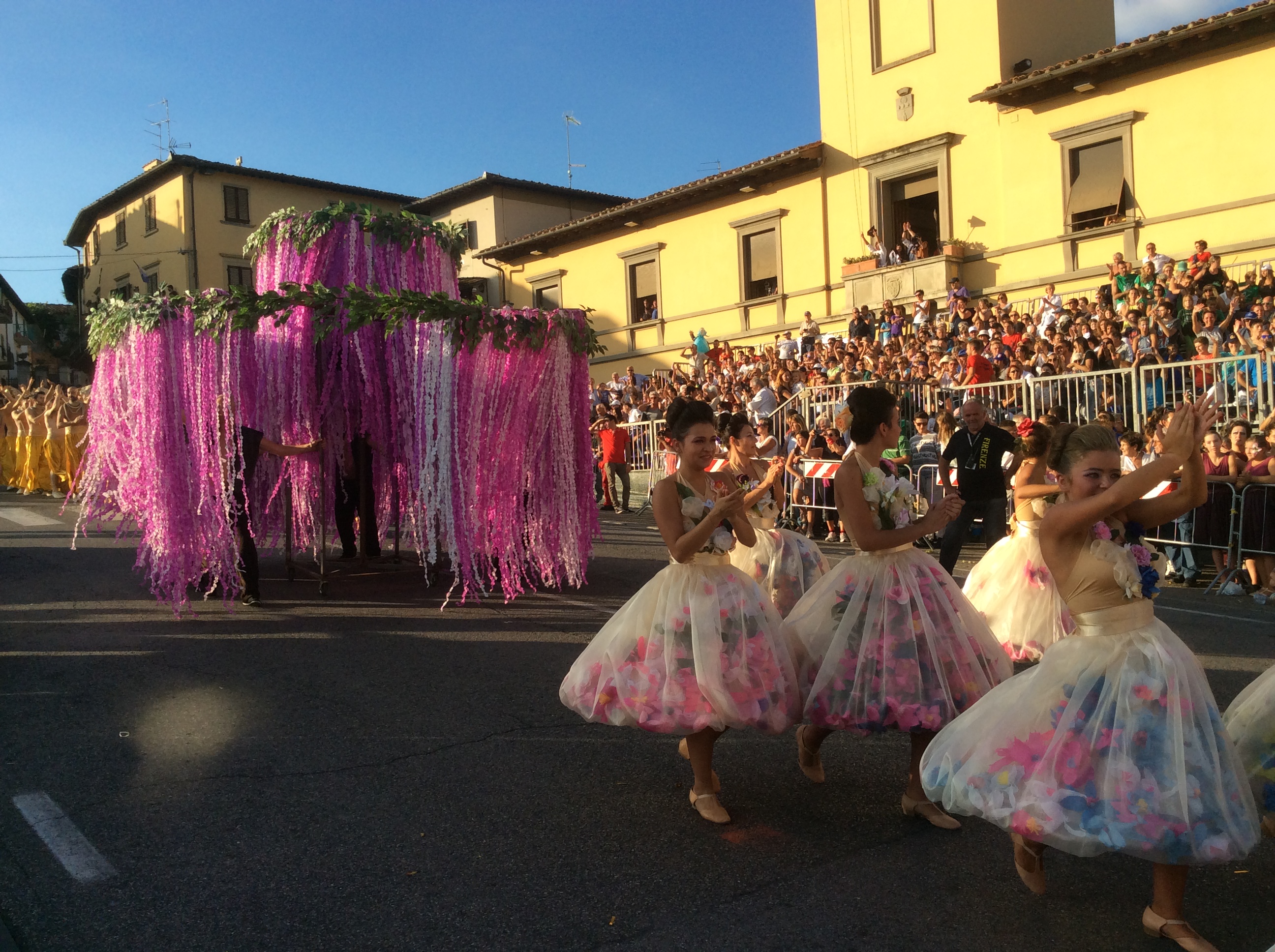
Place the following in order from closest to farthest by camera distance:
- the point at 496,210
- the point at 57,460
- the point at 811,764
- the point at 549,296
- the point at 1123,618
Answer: the point at 1123,618 < the point at 811,764 < the point at 57,460 < the point at 549,296 < the point at 496,210

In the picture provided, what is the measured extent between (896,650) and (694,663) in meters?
0.82

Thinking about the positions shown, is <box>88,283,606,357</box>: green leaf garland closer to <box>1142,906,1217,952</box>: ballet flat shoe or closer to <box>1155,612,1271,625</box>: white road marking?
<box>1155,612,1271,625</box>: white road marking

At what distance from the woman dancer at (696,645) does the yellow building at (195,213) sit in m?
37.7

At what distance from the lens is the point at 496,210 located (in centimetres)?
3569

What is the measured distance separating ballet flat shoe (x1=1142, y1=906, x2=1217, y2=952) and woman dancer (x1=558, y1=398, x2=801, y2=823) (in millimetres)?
1455

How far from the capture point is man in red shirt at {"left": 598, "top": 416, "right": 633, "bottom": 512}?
1881 cm

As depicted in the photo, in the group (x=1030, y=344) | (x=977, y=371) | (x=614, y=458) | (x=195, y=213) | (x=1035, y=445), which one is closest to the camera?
(x=1035, y=445)

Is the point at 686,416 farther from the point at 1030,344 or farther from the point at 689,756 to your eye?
the point at 1030,344

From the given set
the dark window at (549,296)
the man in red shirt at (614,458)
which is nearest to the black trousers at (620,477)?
the man in red shirt at (614,458)

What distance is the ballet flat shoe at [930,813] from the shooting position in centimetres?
407

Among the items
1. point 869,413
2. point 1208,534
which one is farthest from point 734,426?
point 1208,534

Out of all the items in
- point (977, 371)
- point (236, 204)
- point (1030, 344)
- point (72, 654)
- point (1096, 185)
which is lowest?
point (72, 654)

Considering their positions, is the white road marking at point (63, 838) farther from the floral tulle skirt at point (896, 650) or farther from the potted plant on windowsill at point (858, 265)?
the potted plant on windowsill at point (858, 265)

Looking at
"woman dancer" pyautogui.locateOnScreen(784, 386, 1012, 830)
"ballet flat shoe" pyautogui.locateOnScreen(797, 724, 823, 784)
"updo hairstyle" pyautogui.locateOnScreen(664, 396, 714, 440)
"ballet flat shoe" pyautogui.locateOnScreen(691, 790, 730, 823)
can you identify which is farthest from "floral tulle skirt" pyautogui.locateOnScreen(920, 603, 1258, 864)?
"updo hairstyle" pyautogui.locateOnScreen(664, 396, 714, 440)
